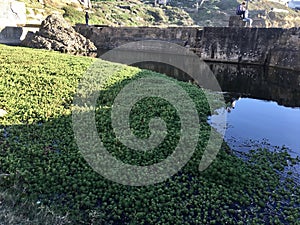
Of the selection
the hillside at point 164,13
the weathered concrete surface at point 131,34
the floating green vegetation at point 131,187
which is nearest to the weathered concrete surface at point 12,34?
the weathered concrete surface at point 131,34

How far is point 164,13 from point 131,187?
211 feet

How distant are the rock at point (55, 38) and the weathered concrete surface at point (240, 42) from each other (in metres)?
6.46

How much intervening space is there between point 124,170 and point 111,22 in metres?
46.4

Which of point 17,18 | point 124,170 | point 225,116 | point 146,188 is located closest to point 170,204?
point 146,188

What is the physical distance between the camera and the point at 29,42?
24219 mm

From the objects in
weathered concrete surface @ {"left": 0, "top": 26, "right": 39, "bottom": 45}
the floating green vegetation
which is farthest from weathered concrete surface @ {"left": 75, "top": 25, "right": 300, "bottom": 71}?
the floating green vegetation

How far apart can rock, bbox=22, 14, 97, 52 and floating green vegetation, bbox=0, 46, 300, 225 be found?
16.8m

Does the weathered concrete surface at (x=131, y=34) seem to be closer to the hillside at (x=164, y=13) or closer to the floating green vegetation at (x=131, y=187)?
the hillside at (x=164, y=13)

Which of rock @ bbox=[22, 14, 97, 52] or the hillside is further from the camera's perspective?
the hillside

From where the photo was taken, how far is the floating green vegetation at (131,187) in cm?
489

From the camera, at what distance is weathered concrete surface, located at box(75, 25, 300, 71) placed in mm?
19281

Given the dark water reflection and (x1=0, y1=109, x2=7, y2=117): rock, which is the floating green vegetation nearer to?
(x1=0, y1=109, x2=7, y2=117): rock

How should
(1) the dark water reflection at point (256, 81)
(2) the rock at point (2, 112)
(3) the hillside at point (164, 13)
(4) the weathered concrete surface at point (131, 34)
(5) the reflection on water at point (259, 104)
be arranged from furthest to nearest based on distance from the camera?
(3) the hillside at point (164, 13) → (4) the weathered concrete surface at point (131, 34) → (1) the dark water reflection at point (256, 81) → (5) the reflection on water at point (259, 104) → (2) the rock at point (2, 112)

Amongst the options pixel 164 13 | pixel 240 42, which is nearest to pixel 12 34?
pixel 240 42
